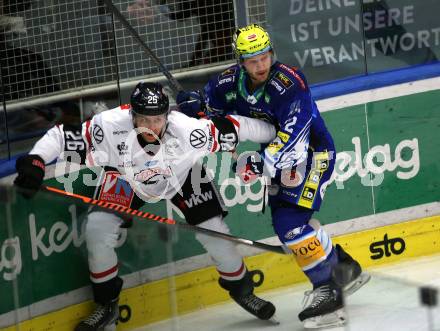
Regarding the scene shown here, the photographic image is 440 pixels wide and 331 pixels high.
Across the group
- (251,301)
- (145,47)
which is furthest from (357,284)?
(145,47)

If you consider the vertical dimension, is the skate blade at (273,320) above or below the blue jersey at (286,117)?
below

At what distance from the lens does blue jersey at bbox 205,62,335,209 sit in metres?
4.98

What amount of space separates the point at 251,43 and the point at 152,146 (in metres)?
0.61

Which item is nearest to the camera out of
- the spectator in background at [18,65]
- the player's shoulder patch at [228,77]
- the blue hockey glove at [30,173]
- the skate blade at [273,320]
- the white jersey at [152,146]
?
the blue hockey glove at [30,173]

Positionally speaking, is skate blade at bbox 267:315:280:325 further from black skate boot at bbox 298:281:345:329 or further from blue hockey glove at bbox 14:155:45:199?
blue hockey glove at bbox 14:155:45:199

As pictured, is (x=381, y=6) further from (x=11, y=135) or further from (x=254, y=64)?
(x=11, y=135)

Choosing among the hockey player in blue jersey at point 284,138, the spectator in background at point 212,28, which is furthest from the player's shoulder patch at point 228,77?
the spectator in background at point 212,28

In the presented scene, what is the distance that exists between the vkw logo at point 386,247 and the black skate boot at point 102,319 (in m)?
1.91

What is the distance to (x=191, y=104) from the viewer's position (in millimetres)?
5254

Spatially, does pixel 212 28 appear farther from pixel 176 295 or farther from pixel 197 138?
pixel 176 295

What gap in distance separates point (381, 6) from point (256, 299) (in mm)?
2122

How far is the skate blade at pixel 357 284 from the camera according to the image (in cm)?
385

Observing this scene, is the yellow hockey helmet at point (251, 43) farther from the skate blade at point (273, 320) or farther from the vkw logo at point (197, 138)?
the skate blade at point (273, 320)

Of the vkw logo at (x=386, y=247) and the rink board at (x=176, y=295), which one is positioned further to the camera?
the vkw logo at (x=386, y=247)
